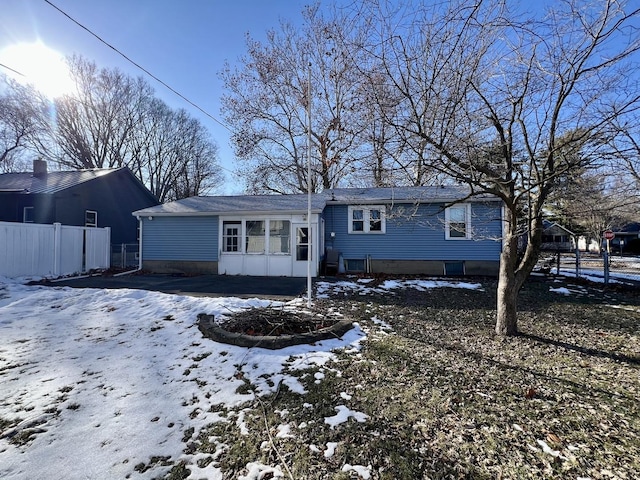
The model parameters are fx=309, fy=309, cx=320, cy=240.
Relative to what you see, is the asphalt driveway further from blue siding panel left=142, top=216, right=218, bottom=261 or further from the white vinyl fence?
the white vinyl fence

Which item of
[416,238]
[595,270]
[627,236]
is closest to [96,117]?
[416,238]

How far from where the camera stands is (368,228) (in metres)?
12.2

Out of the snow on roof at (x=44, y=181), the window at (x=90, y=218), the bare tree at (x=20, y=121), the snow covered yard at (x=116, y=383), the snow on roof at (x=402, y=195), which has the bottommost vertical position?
the snow covered yard at (x=116, y=383)

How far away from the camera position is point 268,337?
13.9 ft

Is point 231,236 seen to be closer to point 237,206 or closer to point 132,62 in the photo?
point 237,206

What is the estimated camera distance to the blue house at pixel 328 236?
11.4 m

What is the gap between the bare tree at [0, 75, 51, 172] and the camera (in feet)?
69.8

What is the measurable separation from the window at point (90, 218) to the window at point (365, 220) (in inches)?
574

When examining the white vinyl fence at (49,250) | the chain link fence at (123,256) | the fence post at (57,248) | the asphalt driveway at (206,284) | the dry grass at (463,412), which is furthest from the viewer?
the chain link fence at (123,256)

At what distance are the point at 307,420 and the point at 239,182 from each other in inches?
811

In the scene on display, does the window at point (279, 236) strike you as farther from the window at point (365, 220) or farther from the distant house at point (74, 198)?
the distant house at point (74, 198)

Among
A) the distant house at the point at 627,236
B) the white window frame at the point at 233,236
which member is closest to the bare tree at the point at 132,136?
the white window frame at the point at 233,236

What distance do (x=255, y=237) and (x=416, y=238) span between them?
20.3 feet

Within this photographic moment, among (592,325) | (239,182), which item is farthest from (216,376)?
(239,182)
